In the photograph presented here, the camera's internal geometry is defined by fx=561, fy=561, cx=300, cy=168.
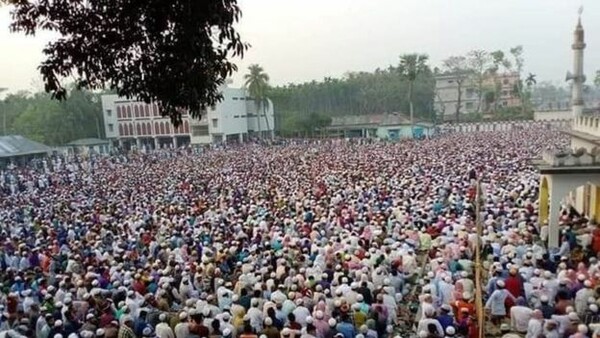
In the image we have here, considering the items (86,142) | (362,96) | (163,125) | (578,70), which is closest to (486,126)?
(362,96)

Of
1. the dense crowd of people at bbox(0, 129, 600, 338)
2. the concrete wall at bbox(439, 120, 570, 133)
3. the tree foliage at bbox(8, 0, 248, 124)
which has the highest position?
the tree foliage at bbox(8, 0, 248, 124)

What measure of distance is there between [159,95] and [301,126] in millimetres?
47379

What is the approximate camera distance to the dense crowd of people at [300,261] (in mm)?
6988

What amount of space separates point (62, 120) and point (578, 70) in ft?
129

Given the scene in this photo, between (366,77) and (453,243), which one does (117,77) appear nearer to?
(453,243)

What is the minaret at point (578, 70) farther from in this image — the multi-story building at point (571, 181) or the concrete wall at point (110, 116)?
→ the concrete wall at point (110, 116)

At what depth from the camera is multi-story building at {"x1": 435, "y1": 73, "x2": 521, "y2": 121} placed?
68.6 metres

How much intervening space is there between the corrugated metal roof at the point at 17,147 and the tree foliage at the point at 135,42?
34086mm

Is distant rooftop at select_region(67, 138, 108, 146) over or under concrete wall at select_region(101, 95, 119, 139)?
under

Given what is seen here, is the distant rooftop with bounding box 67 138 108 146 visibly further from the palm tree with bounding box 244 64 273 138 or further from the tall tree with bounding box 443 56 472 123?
the tall tree with bounding box 443 56 472 123

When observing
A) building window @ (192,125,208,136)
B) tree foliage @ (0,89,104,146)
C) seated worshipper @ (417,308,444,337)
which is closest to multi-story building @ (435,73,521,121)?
building window @ (192,125,208,136)

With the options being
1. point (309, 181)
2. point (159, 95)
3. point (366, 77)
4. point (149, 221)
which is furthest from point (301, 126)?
point (159, 95)

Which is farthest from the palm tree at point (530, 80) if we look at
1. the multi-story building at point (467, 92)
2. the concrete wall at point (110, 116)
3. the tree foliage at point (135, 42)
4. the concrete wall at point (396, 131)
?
the tree foliage at point (135, 42)

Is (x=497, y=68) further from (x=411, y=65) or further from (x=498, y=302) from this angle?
(x=498, y=302)
